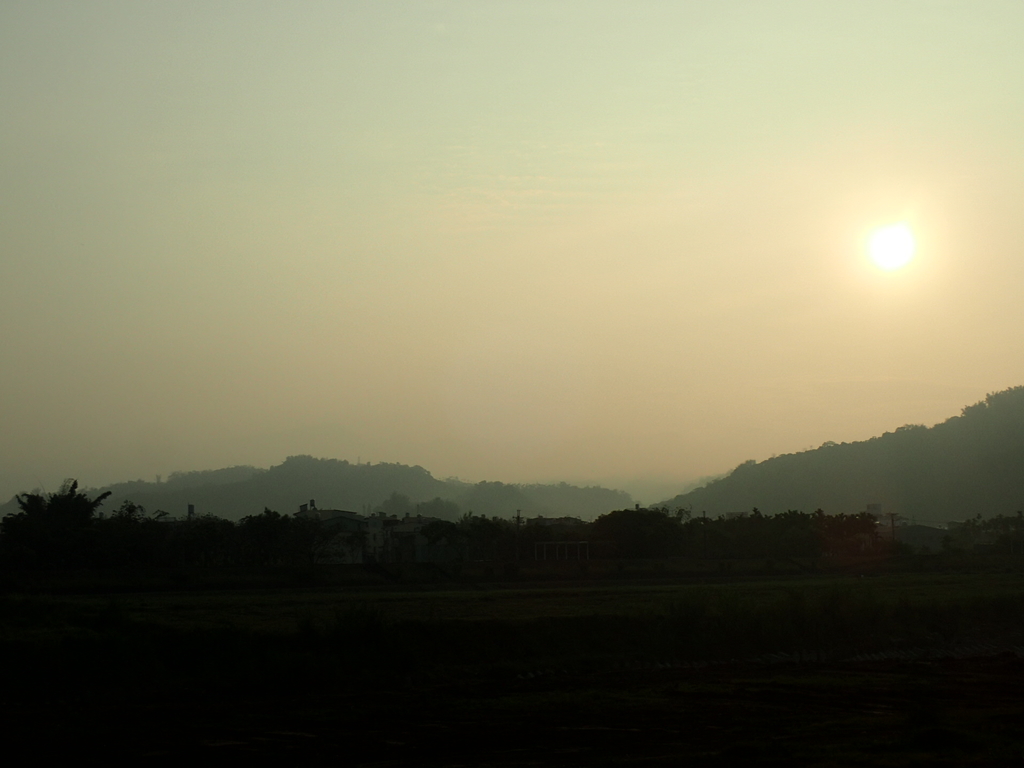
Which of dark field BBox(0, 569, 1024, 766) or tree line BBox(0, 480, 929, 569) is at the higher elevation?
tree line BBox(0, 480, 929, 569)

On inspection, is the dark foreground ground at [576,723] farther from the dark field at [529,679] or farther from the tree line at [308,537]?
the tree line at [308,537]

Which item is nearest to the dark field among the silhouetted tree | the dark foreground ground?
the dark foreground ground

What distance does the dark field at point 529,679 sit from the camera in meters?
19.7

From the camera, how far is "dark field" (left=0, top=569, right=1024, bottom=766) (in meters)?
19.7

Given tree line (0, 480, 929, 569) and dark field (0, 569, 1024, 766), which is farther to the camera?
tree line (0, 480, 929, 569)

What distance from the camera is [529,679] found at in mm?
29734

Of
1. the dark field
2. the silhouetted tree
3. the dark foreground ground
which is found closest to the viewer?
the dark foreground ground

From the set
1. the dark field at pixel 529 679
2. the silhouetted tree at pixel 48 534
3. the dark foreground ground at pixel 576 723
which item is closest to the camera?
the dark foreground ground at pixel 576 723

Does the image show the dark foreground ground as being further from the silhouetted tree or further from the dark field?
the silhouetted tree

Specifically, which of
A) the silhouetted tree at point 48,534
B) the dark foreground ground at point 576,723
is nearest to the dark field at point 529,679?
the dark foreground ground at point 576,723

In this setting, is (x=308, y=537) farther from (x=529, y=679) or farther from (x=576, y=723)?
(x=576, y=723)

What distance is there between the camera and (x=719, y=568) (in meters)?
67.8

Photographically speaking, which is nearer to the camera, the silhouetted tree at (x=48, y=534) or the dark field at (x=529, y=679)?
the dark field at (x=529, y=679)

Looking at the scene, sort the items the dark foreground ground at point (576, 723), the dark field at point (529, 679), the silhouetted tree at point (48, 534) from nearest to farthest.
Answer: the dark foreground ground at point (576, 723), the dark field at point (529, 679), the silhouetted tree at point (48, 534)
